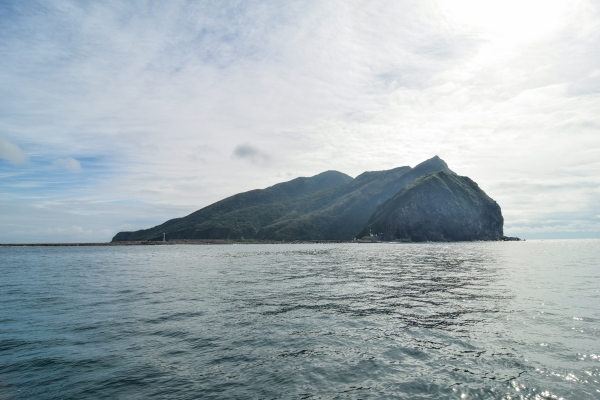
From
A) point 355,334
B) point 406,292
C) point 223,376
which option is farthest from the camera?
point 406,292

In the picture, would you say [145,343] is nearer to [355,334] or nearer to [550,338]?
[355,334]

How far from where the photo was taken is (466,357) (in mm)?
17562

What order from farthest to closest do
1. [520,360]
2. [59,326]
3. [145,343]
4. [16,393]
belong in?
[59,326] → [145,343] → [520,360] → [16,393]

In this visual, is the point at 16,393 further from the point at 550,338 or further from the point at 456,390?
the point at 550,338

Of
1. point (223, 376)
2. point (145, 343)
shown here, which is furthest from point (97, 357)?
point (223, 376)

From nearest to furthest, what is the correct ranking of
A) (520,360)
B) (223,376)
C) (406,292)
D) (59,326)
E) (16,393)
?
(16,393) < (223,376) < (520,360) < (59,326) < (406,292)

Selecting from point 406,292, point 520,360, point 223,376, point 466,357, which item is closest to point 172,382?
point 223,376

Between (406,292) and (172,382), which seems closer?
(172,382)

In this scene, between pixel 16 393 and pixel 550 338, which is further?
pixel 550 338

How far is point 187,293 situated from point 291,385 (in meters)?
27.3

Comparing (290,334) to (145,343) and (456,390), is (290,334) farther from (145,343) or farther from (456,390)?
(456,390)

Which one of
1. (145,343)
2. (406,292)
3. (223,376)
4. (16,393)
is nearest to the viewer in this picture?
(16,393)

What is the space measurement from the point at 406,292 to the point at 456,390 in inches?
984

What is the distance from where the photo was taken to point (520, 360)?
17047 mm
